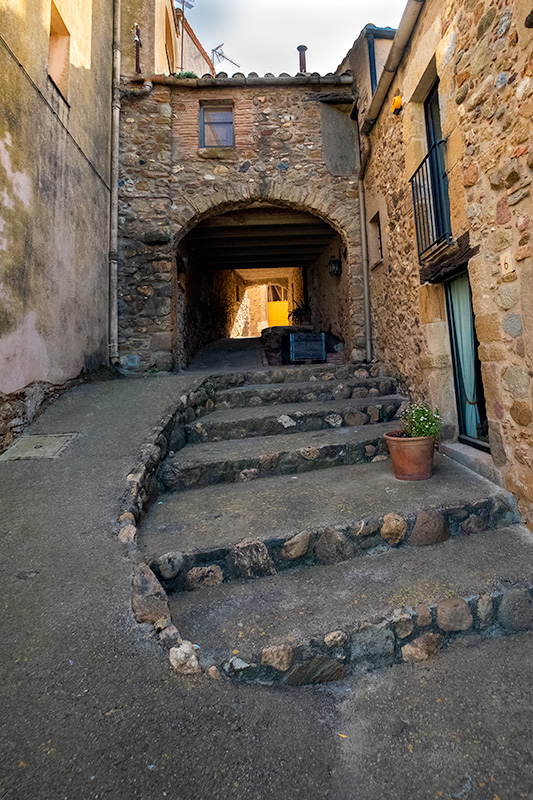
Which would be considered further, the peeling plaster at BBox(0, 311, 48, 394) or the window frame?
the window frame

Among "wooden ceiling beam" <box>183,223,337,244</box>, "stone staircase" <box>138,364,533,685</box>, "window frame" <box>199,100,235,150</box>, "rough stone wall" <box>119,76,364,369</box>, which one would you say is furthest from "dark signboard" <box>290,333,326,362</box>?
"stone staircase" <box>138,364,533,685</box>

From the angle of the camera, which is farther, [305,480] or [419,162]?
[419,162]

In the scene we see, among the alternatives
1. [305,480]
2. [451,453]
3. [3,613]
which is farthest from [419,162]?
[3,613]

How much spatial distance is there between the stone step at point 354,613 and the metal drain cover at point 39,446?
Result: 190 centimetres

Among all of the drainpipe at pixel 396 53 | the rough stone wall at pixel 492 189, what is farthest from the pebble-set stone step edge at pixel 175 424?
the drainpipe at pixel 396 53

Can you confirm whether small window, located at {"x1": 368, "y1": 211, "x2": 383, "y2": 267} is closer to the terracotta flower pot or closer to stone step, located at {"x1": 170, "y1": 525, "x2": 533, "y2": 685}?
the terracotta flower pot

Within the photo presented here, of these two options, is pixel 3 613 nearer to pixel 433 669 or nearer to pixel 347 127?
pixel 433 669

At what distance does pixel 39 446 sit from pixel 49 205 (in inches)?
105

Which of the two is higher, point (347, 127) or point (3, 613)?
point (347, 127)

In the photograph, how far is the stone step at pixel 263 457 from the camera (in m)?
3.33

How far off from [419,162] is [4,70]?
13.1ft

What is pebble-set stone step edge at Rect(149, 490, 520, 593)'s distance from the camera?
221 cm

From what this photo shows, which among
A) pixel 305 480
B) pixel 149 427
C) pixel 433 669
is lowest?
pixel 433 669

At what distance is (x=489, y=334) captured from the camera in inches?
114
